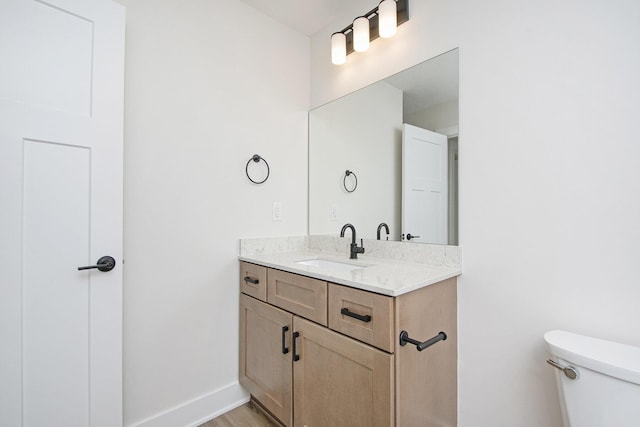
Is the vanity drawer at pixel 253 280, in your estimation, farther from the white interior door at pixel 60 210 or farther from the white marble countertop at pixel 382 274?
the white interior door at pixel 60 210

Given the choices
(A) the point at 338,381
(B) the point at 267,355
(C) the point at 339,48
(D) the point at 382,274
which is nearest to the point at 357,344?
(A) the point at 338,381

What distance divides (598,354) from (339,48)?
1.94 m

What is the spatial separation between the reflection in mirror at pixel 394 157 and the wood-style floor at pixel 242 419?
1.19 metres

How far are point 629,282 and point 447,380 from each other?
2.52 feet

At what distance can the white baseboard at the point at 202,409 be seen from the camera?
1504 millimetres

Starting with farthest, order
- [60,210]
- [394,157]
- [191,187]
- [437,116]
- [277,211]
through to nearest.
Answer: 1. [277,211]
2. [394,157]
3. [191,187]
4. [437,116]
5. [60,210]

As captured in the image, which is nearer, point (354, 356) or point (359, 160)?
point (354, 356)

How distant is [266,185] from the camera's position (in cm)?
194

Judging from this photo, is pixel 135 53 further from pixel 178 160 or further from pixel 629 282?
pixel 629 282

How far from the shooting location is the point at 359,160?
1.95 m

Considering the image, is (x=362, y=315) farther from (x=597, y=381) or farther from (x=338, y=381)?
(x=597, y=381)

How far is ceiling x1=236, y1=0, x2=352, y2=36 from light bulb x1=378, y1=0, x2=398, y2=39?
39cm

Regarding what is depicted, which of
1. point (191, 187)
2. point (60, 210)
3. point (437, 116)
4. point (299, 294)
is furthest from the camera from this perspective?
point (191, 187)

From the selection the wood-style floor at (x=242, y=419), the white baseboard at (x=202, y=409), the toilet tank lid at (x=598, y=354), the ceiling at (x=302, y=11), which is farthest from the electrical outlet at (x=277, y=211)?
the toilet tank lid at (x=598, y=354)
